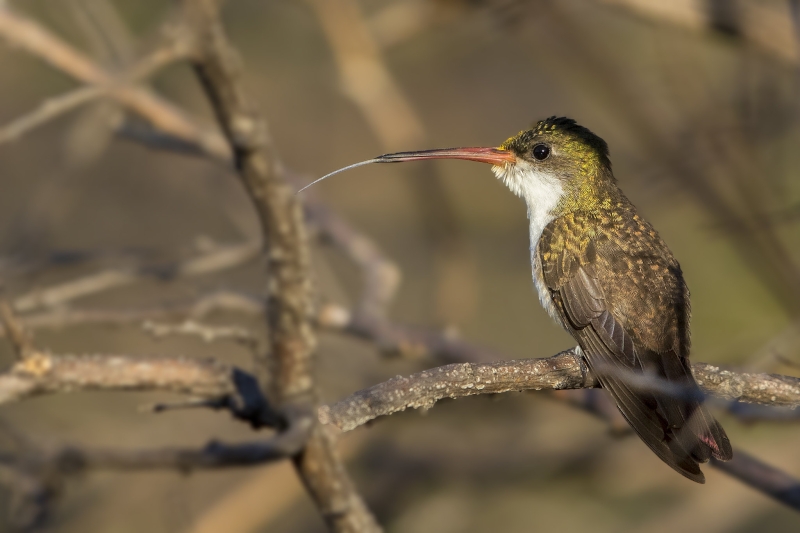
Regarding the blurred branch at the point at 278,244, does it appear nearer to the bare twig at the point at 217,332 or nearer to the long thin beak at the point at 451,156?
the bare twig at the point at 217,332

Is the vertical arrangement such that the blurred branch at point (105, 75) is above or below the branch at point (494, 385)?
above

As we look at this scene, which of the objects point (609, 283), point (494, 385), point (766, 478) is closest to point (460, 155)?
point (609, 283)

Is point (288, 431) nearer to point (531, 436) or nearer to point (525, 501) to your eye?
point (531, 436)

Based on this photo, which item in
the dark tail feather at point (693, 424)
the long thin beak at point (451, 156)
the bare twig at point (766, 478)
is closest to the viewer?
the dark tail feather at point (693, 424)

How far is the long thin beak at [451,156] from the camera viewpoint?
3.63m

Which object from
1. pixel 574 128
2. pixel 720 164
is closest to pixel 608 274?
pixel 574 128

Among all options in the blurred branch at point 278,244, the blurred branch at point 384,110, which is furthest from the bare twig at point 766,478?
the blurred branch at point 384,110

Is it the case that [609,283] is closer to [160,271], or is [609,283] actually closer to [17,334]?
[17,334]

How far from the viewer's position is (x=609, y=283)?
387 centimetres

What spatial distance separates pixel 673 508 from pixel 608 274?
10.7 ft

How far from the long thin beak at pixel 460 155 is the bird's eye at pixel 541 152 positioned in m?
0.10

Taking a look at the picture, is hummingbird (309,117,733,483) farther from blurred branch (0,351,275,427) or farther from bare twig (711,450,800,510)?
blurred branch (0,351,275,427)

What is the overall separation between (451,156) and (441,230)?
3.54 m

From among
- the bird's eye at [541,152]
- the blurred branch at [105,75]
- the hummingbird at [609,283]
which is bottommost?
the hummingbird at [609,283]
